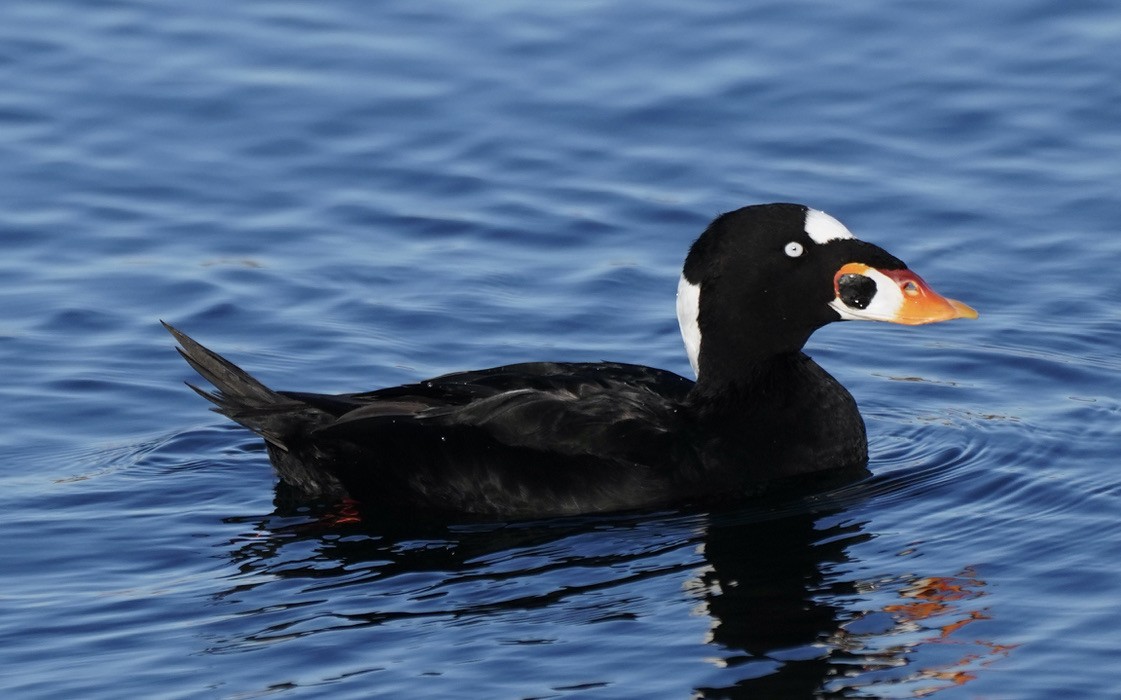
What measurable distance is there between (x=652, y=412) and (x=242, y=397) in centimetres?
173

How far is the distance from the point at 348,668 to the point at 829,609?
1.74 m

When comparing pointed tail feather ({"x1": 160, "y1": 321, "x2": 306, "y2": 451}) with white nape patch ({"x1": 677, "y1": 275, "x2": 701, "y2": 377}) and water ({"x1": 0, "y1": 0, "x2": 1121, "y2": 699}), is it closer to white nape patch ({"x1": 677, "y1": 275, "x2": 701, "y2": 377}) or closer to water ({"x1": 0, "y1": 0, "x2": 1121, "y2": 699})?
water ({"x1": 0, "y1": 0, "x2": 1121, "y2": 699})

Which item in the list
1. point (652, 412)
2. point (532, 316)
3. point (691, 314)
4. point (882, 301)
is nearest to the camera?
point (652, 412)

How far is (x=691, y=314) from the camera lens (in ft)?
29.1

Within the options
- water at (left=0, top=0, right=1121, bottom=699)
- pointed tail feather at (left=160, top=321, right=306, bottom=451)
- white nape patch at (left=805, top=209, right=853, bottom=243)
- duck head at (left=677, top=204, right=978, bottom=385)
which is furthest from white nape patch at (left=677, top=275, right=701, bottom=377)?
pointed tail feather at (left=160, top=321, right=306, bottom=451)

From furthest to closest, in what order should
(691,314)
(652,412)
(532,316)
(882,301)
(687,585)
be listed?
(532,316) < (691,314) < (882,301) < (652,412) < (687,585)

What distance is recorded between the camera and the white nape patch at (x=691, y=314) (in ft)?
29.0

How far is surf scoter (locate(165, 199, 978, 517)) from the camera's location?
839cm

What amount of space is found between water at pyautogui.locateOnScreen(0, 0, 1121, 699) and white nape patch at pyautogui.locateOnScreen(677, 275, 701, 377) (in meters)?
0.82

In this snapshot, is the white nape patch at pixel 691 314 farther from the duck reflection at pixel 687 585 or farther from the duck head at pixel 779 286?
the duck reflection at pixel 687 585

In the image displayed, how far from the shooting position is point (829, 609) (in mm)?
7438

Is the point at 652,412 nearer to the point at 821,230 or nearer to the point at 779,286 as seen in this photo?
the point at 779,286

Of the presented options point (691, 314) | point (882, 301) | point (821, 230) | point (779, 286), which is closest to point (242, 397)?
point (691, 314)

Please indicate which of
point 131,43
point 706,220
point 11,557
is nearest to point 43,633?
point 11,557
